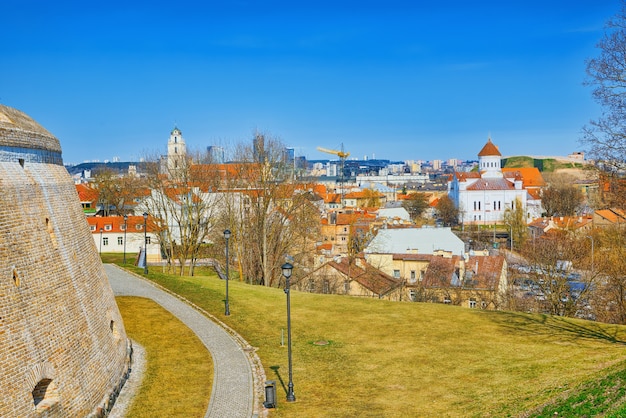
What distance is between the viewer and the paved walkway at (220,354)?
637 inches

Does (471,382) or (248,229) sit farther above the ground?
(248,229)

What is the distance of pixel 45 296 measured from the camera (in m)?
13.0

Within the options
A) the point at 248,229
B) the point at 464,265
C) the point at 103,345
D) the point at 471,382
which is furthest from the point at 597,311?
the point at 103,345

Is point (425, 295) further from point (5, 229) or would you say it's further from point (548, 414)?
point (5, 229)

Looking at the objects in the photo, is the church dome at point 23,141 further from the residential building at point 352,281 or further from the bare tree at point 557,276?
the bare tree at point 557,276

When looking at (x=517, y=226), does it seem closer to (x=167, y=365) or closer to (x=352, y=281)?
(x=352, y=281)

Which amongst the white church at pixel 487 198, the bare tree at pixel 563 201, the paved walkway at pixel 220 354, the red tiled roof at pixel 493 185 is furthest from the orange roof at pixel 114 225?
the bare tree at pixel 563 201

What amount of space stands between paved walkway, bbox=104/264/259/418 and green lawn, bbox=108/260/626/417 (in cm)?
90

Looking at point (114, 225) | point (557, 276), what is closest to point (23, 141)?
point (557, 276)

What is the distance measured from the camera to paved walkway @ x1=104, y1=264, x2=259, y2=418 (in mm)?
16172

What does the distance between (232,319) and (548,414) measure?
15.8 metres

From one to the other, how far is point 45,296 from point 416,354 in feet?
43.3

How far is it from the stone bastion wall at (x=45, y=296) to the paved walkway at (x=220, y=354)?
3.16m

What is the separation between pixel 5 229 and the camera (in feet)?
40.3
